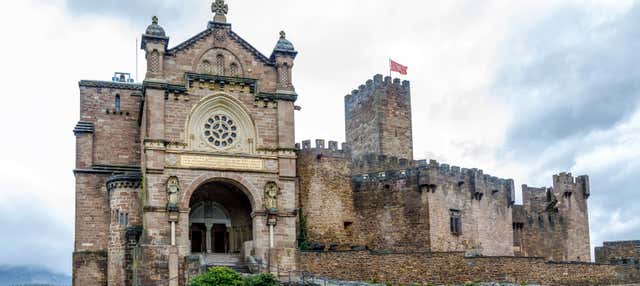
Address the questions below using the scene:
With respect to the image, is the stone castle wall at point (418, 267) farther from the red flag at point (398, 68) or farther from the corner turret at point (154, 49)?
the red flag at point (398, 68)

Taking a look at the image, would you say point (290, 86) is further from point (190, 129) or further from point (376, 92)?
point (376, 92)

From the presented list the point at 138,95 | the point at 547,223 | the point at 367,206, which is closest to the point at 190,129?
the point at 138,95

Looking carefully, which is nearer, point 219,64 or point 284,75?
point 219,64

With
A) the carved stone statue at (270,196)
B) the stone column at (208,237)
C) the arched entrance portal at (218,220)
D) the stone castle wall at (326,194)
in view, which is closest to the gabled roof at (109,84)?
A: the arched entrance portal at (218,220)

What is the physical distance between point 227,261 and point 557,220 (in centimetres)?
2760

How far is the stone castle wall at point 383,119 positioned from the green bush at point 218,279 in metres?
25.0

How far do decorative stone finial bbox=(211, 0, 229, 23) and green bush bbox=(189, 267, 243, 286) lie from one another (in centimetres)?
1451

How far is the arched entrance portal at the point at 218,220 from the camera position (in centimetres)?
4597

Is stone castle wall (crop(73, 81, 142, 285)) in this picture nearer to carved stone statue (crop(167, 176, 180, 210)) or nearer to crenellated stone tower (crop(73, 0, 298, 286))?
crenellated stone tower (crop(73, 0, 298, 286))

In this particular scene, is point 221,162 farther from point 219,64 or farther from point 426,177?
point 426,177

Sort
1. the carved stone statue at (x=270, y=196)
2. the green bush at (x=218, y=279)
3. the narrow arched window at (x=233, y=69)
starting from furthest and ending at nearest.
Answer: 1. the narrow arched window at (x=233, y=69)
2. the carved stone statue at (x=270, y=196)
3. the green bush at (x=218, y=279)

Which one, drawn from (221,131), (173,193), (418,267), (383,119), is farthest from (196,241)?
(383,119)

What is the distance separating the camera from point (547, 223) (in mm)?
61156

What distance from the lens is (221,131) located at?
4419 centimetres
